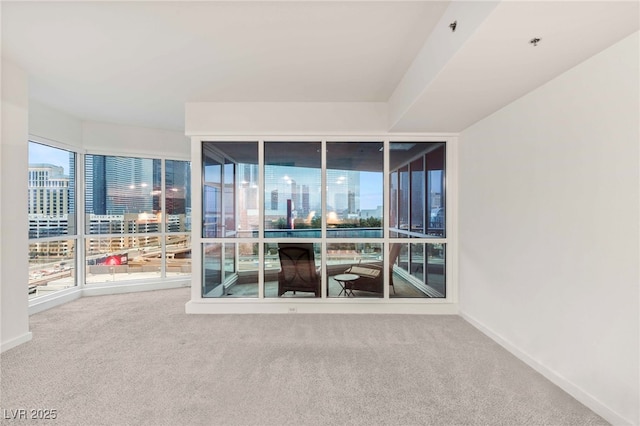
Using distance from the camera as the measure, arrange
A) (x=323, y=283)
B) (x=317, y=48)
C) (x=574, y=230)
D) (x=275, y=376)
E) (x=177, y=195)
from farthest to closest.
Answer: (x=177, y=195)
(x=323, y=283)
(x=317, y=48)
(x=275, y=376)
(x=574, y=230)

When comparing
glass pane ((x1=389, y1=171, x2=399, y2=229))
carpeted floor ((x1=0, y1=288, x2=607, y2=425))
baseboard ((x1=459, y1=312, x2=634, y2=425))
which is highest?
glass pane ((x1=389, y1=171, x2=399, y2=229))

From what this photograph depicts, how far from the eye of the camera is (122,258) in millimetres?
5102

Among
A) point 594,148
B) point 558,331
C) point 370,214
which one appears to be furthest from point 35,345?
point 594,148

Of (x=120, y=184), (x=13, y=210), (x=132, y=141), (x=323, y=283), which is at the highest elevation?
(x=132, y=141)

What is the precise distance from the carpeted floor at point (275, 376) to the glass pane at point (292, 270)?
59cm

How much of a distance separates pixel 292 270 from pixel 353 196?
142 centimetres

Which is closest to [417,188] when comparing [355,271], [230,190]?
[355,271]

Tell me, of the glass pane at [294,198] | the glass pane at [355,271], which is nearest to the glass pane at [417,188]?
the glass pane at [355,271]

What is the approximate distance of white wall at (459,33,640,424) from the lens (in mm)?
1809

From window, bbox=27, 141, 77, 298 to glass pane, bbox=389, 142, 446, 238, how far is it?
5219mm

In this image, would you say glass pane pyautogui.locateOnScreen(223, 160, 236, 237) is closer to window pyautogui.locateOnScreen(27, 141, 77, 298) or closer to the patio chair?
the patio chair

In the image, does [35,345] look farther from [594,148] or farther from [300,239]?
[594,148]

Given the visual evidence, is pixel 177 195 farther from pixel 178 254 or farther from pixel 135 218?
pixel 178 254

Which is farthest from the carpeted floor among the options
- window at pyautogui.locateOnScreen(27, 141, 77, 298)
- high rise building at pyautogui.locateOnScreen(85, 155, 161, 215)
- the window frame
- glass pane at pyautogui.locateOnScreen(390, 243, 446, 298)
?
high rise building at pyautogui.locateOnScreen(85, 155, 161, 215)
